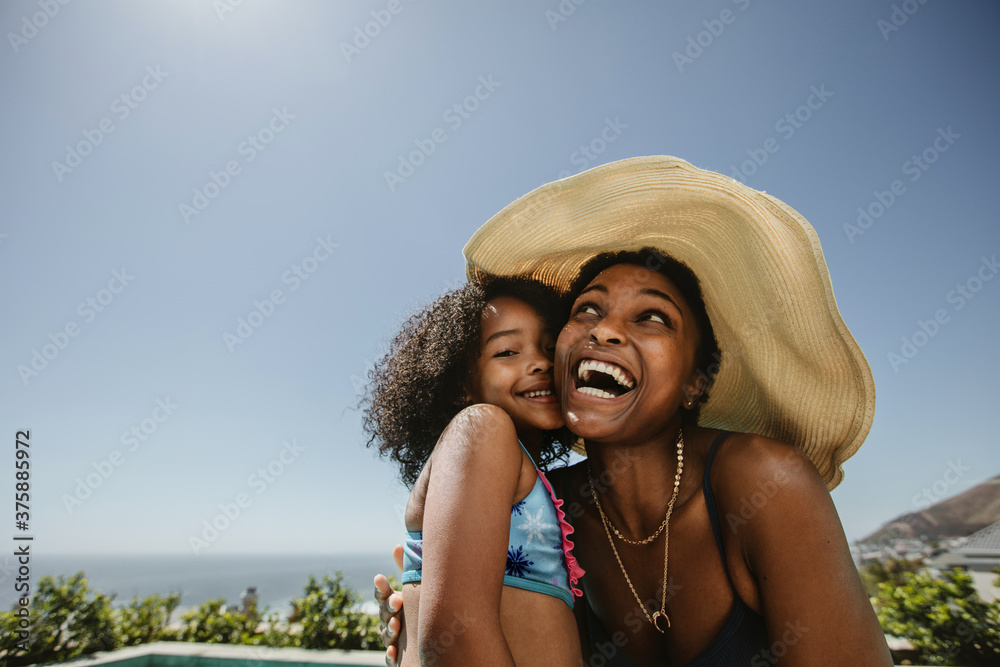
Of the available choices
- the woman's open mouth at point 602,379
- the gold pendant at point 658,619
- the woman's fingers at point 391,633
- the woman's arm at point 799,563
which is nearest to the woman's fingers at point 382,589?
the woman's fingers at point 391,633

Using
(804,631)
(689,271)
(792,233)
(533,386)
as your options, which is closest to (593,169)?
(689,271)

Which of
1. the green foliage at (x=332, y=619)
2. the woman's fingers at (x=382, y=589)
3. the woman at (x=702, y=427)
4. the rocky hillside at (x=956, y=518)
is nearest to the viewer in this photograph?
the woman at (x=702, y=427)

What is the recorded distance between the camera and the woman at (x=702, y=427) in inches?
69.9

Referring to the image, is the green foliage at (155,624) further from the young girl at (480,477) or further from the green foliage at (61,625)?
the young girl at (480,477)

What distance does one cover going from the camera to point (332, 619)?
939 centimetres

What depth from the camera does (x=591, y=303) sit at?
2338 millimetres

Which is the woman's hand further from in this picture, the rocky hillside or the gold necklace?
the rocky hillside

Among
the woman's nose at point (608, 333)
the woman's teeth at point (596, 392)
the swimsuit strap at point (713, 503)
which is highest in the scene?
the woman's nose at point (608, 333)

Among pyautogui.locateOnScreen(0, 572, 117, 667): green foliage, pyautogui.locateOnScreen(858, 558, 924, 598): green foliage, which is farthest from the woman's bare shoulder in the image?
pyautogui.locateOnScreen(0, 572, 117, 667): green foliage

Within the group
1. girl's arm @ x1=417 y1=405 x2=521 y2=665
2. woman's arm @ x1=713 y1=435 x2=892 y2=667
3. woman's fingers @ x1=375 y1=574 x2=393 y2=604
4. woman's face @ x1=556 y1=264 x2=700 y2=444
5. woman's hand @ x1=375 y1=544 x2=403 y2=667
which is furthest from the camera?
woman's fingers @ x1=375 y1=574 x2=393 y2=604

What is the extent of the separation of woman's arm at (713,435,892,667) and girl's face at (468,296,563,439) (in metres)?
0.84

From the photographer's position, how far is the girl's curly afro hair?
8.51 feet

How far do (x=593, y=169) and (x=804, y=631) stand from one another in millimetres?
1907

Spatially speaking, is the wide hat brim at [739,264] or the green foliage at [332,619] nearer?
the wide hat brim at [739,264]
